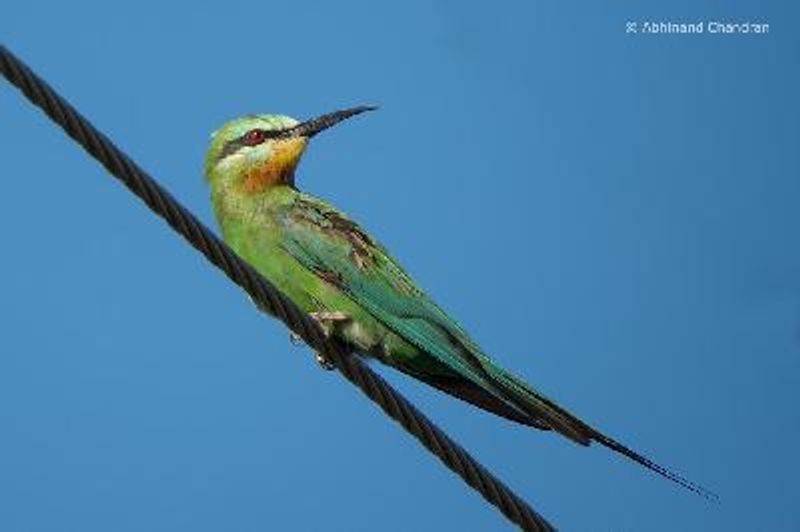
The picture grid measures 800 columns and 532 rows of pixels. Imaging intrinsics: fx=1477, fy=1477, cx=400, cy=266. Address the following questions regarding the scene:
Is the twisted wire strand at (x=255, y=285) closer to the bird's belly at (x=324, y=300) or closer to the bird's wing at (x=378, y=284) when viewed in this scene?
the bird's wing at (x=378, y=284)

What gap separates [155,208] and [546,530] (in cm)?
112

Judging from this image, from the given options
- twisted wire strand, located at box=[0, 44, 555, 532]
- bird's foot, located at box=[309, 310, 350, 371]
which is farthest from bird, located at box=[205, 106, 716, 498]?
twisted wire strand, located at box=[0, 44, 555, 532]

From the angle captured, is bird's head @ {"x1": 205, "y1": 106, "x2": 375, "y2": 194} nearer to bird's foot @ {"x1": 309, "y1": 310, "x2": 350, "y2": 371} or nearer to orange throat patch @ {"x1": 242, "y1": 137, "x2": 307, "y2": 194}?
orange throat patch @ {"x1": 242, "y1": 137, "x2": 307, "y2": 194}

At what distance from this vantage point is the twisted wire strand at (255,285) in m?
2.78

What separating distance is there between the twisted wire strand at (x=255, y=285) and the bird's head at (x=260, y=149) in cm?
233

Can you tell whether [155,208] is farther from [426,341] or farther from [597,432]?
[426,341]

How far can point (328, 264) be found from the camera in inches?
219

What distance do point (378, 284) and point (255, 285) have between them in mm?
2313

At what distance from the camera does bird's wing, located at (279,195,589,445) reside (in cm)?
495

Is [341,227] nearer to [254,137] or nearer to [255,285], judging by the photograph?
[254,137]

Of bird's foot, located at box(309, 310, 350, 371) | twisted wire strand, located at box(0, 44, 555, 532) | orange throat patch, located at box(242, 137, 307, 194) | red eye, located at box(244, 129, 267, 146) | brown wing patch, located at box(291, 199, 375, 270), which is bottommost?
twisted wire strand, located at box(0, 44, 555, 532)

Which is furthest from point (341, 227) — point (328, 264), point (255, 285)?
point (255, 285)

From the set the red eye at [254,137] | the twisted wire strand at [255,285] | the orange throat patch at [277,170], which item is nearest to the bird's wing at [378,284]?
the orange throat patch at [277,170]

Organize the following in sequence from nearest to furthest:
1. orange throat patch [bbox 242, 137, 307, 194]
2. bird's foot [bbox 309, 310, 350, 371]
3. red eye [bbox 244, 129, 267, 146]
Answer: bird's foot [bbox 309, 310, 350, 371]
orange throat patch [bbox 242, 137, 307, 194]
red eye [bbox 244, 129, 267, 146]
